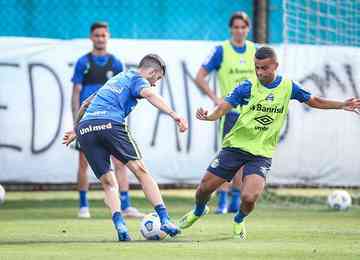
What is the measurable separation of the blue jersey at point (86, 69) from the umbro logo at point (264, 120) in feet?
10.9

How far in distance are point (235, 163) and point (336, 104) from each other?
1.18 m

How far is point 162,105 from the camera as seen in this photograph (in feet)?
35.3

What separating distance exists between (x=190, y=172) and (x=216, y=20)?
2.41m

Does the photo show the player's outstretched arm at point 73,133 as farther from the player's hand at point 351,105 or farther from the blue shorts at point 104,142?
the player's hand at point 351,105

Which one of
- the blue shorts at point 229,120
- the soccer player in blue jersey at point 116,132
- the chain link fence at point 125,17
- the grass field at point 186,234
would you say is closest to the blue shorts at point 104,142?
the soccer player in blue jersey at point 116,132

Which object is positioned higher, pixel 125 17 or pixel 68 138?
pixel 125 17

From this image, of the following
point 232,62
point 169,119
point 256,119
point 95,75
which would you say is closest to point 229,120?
point 232,62

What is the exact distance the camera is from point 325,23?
17.3 m

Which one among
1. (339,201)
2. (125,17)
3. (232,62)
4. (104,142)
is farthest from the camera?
(125,17)

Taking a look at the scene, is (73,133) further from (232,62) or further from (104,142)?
(232,62)

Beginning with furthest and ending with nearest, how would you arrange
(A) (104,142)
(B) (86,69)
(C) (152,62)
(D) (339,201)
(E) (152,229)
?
1. (D) (339,201)
2. (B) (86,69)
3. (C) (152,62)
4. (A) (104,142)
5. (E) (152,229)

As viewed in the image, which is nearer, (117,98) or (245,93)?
(117,98)

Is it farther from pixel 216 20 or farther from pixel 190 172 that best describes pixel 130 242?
pixel 216 20

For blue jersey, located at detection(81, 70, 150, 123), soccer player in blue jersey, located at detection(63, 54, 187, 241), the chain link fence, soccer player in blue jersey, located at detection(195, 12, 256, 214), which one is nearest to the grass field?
soccer player in blue jersey, located at detection(63, 54, 187, 241)
